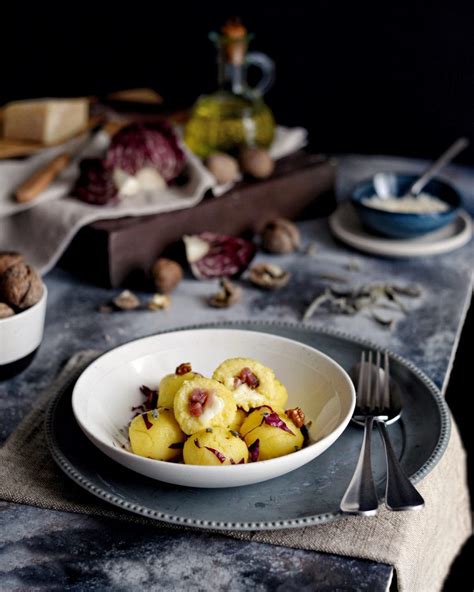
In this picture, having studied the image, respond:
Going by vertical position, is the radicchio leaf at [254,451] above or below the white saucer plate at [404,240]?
above

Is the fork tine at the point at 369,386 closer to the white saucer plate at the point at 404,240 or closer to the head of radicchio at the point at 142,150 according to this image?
the white saucer plate at the point at 404,240

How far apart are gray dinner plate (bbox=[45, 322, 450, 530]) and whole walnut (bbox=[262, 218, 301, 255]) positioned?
63cm

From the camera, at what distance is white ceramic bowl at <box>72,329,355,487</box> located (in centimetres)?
87

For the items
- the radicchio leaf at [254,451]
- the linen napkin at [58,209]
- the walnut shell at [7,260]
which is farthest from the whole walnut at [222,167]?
the radicchio leaf at [254,451]

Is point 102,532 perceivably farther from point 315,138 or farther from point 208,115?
point 315,138

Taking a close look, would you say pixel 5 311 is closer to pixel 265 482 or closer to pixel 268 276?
pixel 265 482

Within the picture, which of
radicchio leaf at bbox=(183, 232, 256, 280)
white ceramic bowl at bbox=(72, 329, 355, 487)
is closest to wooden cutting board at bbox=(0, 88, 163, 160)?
radicchio leaf at bbox=(183, 232, 256, 280)

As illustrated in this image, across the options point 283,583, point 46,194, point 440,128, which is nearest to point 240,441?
point 283,583

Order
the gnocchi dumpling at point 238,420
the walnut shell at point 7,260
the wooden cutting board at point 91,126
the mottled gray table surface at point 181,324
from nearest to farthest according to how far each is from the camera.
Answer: the mottled gray table surface at point 181,324 → the gnocchi dumpling at point 238,420 → the walnut shell at point 7,260 → the wooden cutting board at point 91,126

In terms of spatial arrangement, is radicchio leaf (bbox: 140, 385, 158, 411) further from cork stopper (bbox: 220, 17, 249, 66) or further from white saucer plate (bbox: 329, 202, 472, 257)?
cork stopper (bbox: 220, 17, 249, 66)

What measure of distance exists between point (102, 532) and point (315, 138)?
172cm

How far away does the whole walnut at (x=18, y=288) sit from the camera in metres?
1.13

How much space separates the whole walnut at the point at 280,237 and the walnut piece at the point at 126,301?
342 mm

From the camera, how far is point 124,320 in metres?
1.40
